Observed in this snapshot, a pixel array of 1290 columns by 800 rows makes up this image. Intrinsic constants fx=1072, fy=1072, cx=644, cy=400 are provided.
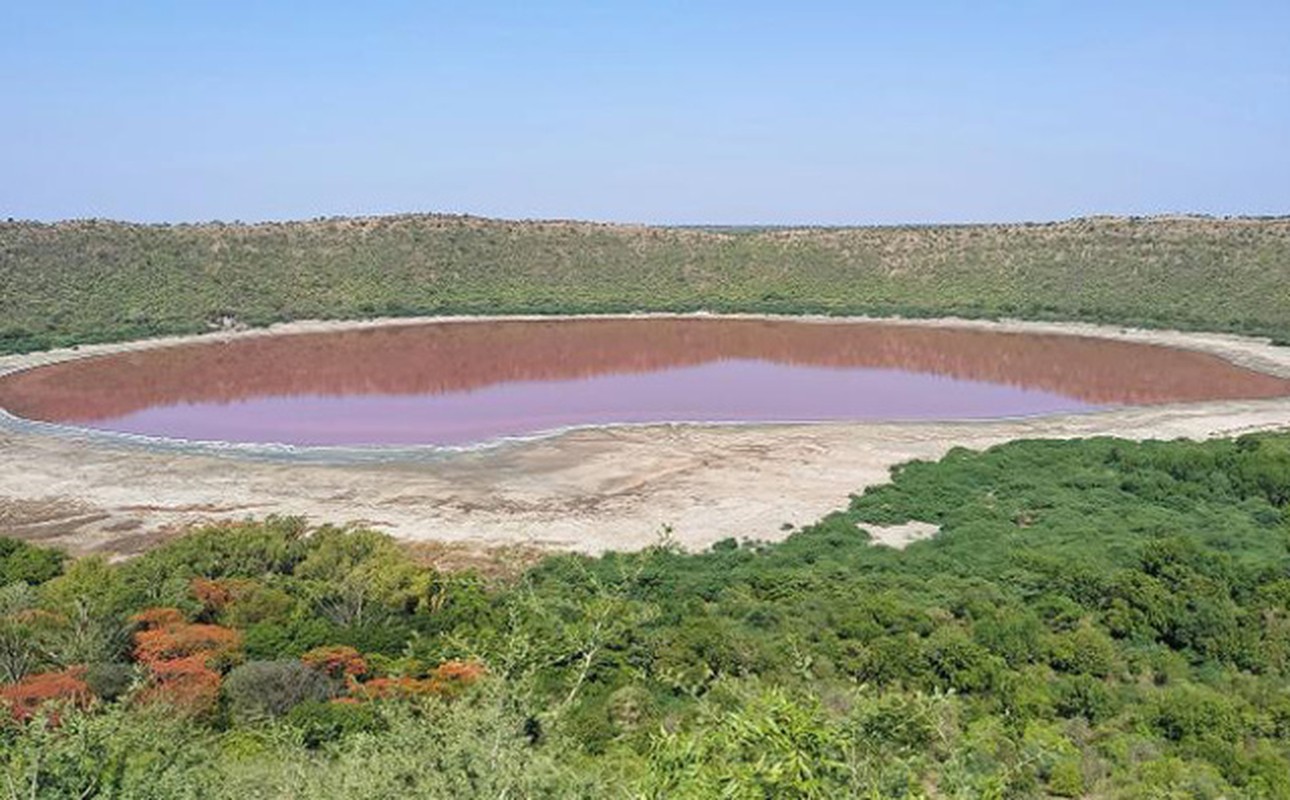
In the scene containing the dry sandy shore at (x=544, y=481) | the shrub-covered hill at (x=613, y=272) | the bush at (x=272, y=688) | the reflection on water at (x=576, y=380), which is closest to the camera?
the bush at (x=272, y=688)

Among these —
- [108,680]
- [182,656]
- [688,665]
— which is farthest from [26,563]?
[688,665]

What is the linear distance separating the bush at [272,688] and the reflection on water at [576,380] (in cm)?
2299

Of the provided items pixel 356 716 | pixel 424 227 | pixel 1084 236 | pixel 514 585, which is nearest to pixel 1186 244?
pixel 1084 236

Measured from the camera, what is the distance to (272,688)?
49.5ft

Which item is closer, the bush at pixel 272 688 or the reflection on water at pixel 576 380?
the bush at pixel 272 688

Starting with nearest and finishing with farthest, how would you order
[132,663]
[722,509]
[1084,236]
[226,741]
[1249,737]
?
[226,741] → [1249,737] → [132,663] → [722,509] → [1084,236]

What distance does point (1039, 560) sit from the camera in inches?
851

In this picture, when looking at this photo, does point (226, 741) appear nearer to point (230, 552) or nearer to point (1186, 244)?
point (230, 552)

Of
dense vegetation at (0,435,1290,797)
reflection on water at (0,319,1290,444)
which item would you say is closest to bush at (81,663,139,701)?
dense vegetation at (0,435,1290,797)

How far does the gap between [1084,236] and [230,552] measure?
8372 centimetres

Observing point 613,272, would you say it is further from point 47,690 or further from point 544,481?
point 47,690

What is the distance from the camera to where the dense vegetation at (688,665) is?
7.98 m

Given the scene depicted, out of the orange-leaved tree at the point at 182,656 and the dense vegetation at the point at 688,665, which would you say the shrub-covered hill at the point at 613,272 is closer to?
the dense vegetation at the point at 688,665


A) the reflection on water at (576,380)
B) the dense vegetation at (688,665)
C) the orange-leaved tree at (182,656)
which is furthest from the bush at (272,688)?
the reflection on water at (576,380)
